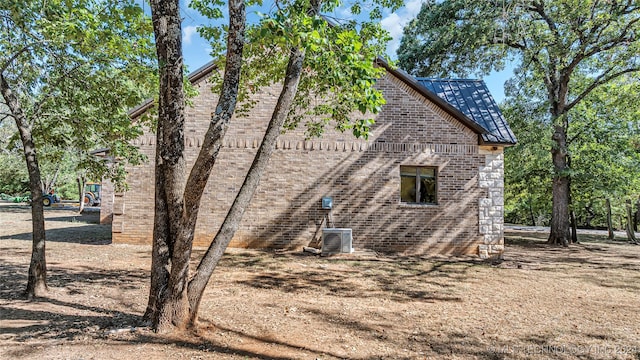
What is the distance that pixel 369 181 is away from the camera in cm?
1070

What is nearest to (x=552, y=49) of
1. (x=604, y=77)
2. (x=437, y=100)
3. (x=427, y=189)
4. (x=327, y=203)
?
(x=604, y=77)

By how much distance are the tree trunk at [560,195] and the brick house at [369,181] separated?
17.7ft

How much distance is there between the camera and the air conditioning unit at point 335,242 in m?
10.0

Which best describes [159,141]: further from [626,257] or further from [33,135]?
[626,257]

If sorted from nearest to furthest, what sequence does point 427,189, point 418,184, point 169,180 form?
point 169,180
point 418,184
point 427,189

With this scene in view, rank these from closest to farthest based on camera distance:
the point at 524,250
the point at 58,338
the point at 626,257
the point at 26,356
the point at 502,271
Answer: the point at 26,356
the point at 58,338
the point at 502,271
the point at 626,257
the point at 524,250

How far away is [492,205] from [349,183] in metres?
4.26

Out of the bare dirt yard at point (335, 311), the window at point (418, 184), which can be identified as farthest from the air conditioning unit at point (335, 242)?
the window at point (418, 184)

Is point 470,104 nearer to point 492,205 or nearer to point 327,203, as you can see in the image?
point 492,205

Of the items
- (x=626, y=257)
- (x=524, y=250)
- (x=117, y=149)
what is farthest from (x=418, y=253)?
(x=117, y=149)

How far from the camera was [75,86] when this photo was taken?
5707mm

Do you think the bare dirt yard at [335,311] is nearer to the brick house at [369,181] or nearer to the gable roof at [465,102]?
the brick house at [369,181]

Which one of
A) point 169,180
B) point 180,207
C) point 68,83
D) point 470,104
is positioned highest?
point 470,104

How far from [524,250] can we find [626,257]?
2981 millimetres
